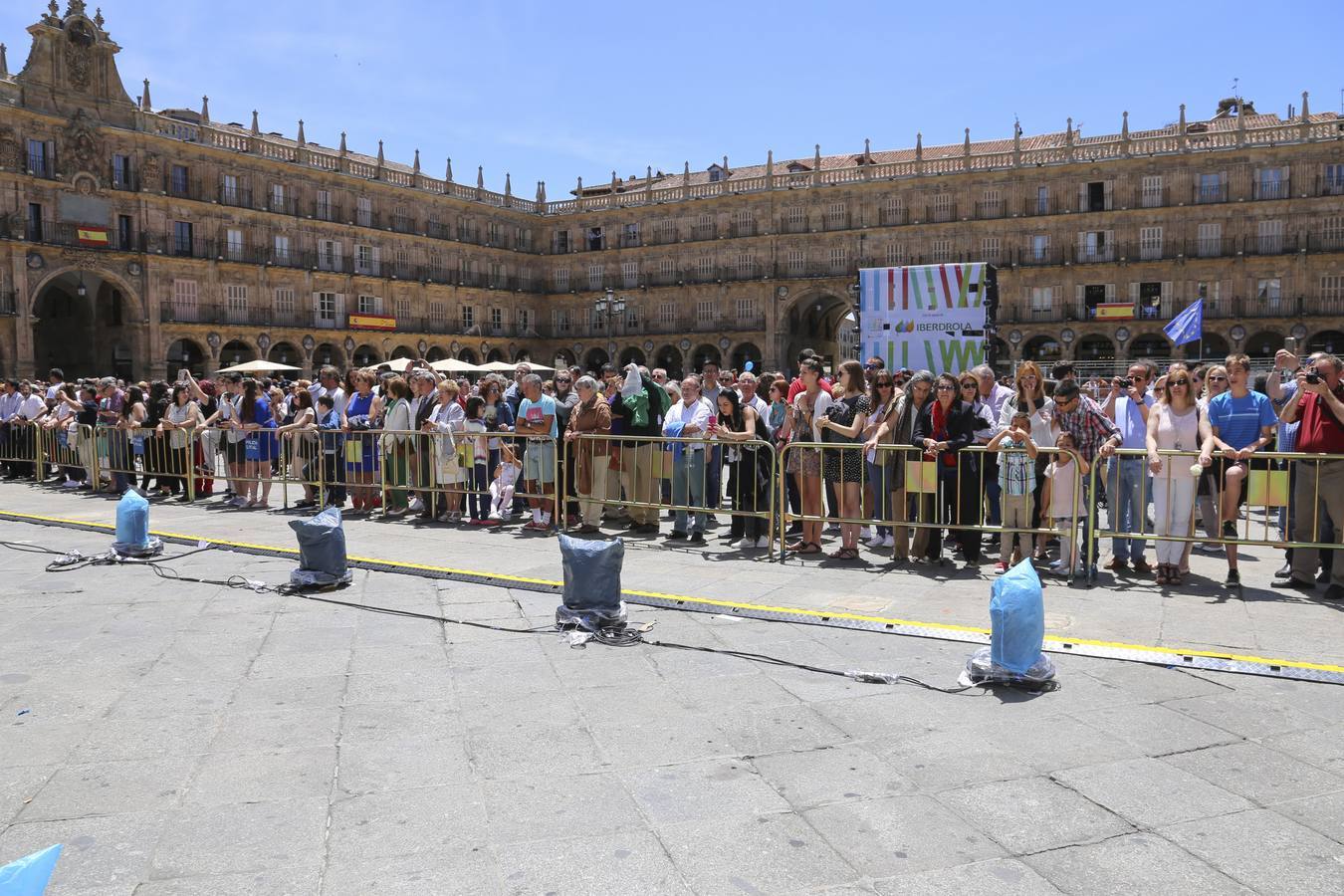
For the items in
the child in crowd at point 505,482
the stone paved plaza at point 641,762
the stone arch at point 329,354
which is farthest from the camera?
the stone arch at point 329,354

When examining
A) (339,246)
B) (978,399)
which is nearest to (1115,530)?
(978,399)

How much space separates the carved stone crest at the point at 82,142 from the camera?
36.1 m

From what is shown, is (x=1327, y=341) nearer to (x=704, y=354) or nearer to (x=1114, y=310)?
(x=1114, y=310)

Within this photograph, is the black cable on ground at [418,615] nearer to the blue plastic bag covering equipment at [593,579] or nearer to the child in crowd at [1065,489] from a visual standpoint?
the blue plastic bag covering equipment at [593,579]

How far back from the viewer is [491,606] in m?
6.44

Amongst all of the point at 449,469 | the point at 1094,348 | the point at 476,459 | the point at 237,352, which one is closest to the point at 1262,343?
the point at 1094,348

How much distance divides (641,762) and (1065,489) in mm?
4894

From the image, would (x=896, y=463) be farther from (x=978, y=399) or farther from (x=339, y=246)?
(x=339, y=246)

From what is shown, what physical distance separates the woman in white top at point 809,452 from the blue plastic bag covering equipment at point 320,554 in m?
3.78

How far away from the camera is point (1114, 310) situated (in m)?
41.3

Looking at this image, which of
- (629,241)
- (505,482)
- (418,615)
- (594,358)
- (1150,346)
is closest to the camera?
(418,615)

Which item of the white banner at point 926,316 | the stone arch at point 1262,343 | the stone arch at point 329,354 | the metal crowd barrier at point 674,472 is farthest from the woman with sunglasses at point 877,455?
the stone arch at point 329,354

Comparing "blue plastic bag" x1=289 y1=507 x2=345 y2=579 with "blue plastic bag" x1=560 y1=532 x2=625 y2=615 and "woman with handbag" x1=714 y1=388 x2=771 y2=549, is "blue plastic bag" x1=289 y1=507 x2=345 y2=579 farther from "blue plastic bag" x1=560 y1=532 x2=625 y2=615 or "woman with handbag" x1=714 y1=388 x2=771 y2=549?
"woman with handbag" x1=714 y1=388 x2=771 y2=549

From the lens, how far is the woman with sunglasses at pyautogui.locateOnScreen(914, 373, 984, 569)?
768cm
